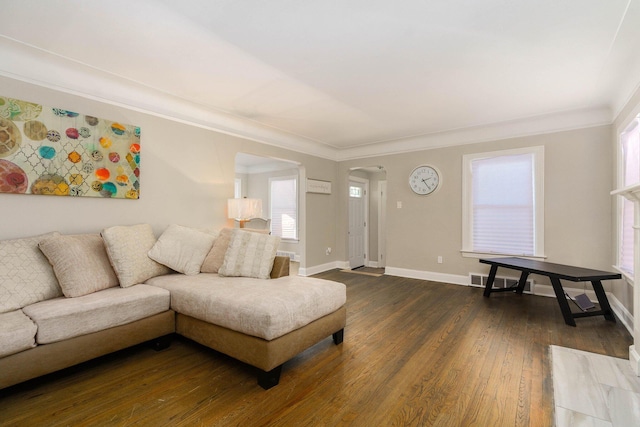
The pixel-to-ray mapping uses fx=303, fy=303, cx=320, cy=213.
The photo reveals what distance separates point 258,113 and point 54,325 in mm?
2895

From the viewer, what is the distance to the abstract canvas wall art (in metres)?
2.41

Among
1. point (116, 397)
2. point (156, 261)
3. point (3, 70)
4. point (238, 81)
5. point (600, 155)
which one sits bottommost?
point (116, 397)

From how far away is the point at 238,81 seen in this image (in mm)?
2916

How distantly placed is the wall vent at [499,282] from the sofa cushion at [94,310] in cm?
416

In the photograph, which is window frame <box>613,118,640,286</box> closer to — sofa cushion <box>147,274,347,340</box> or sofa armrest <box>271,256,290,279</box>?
sofa cushion <box>147,274,347,340</box>

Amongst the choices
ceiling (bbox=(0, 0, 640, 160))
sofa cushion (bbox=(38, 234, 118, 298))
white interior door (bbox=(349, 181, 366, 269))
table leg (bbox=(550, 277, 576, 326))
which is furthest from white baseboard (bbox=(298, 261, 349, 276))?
table leg (bbox=(550, 277, 576, 326))

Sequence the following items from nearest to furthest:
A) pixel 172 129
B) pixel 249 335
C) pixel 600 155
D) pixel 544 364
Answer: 1. pixel 249 335
2. pixel 544 364
3. pixel 172 129
4. pixel 600 155

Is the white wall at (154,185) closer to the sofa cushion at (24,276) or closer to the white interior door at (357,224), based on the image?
the sofa cushion at (24,276)

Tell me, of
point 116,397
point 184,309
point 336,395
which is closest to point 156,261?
point 184,309

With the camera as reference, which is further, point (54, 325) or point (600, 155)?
point (600, 155)

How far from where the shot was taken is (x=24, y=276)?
2.18 meters

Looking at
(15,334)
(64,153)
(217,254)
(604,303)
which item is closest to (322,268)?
(217,254)

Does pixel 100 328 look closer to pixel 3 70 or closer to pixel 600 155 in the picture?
pixel 3 70

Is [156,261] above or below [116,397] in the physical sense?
above
